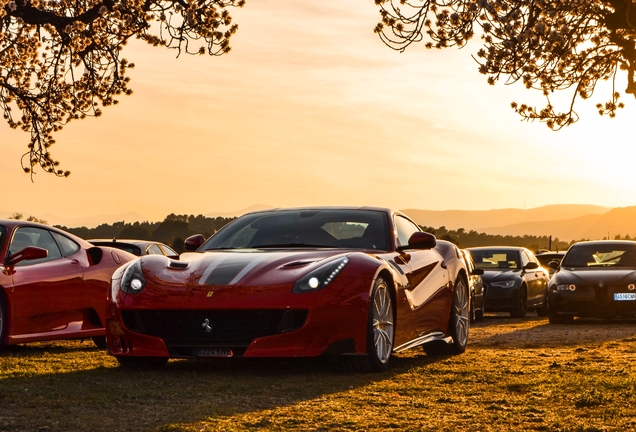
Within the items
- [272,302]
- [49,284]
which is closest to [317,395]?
[272,302]

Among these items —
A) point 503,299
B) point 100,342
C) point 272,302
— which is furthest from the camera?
point 503,299

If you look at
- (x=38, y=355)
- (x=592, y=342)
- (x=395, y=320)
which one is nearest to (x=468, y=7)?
(x=592, y=342)

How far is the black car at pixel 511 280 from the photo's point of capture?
882 inches

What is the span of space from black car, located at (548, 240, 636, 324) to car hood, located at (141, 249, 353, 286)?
10826 millimetres

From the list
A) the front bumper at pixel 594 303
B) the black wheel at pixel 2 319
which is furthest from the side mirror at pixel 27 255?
the front bumper at pixel 594 303

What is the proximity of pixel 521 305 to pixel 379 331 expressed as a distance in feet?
46.7

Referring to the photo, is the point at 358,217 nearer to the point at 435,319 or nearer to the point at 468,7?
the point at 435,319

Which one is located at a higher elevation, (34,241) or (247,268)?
(34,241)

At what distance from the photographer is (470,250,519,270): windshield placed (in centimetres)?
2352

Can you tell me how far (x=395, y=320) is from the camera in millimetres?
9203

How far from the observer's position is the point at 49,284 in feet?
35.9

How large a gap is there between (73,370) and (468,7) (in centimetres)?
707

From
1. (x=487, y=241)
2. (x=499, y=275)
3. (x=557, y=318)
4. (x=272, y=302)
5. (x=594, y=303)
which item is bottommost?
(x=557, y=318)

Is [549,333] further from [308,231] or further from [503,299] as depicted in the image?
[308,231]
